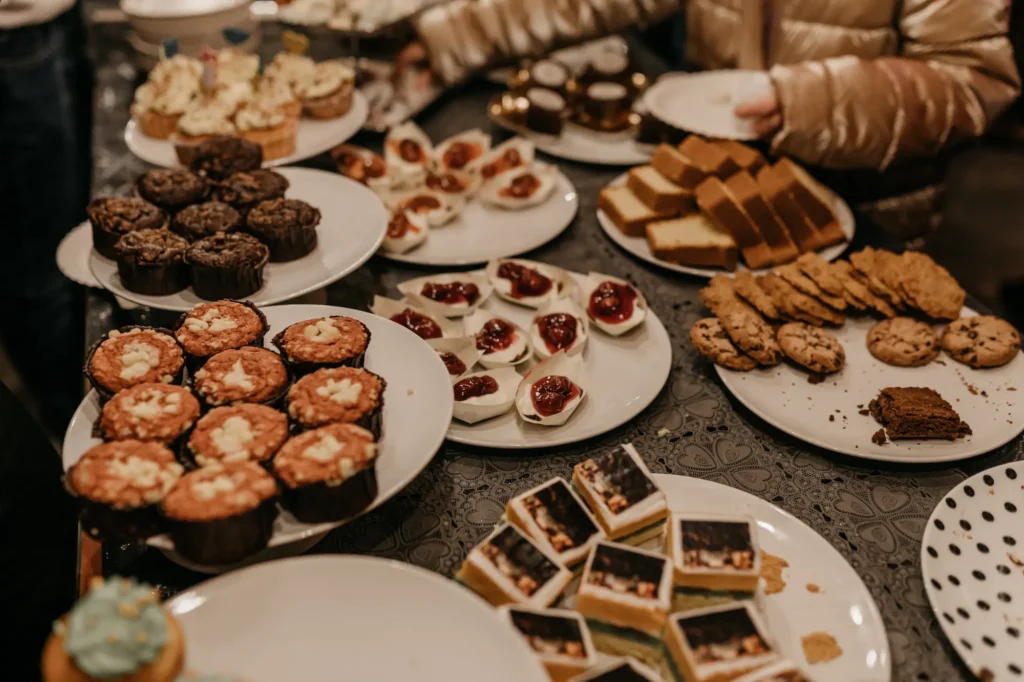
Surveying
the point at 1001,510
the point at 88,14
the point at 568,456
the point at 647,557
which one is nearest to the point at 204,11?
the point at 88,14

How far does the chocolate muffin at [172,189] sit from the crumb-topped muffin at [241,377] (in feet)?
2.68

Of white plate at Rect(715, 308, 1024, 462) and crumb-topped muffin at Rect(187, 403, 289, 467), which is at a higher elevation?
crumb-topped muffin at Rect(187, 403, 289, 467)

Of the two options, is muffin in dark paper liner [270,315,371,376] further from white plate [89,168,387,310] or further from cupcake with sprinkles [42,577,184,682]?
cupcake with sprinkles [42,577,184,682]

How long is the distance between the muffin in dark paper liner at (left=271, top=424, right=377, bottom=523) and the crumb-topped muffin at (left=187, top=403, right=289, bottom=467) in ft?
0.14

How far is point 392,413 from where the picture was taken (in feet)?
5.60

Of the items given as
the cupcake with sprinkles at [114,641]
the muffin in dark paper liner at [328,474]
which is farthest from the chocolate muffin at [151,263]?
the cupcake with sprinkles at [114,641]

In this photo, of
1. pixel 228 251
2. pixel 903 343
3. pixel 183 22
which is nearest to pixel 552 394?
pixel 228 251

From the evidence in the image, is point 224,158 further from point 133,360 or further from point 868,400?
point 868,400

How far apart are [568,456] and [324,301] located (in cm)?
94

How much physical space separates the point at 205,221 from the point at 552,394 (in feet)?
3.68

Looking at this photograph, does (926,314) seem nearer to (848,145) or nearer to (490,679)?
(848,145)

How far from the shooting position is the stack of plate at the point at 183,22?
11.1 ft

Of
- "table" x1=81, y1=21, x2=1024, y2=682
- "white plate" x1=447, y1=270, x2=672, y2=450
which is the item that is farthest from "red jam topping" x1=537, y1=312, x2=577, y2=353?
"table" x1=81, y1=21, x2=1024, y2=682

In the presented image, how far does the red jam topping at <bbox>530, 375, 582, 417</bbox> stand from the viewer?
1943mm
